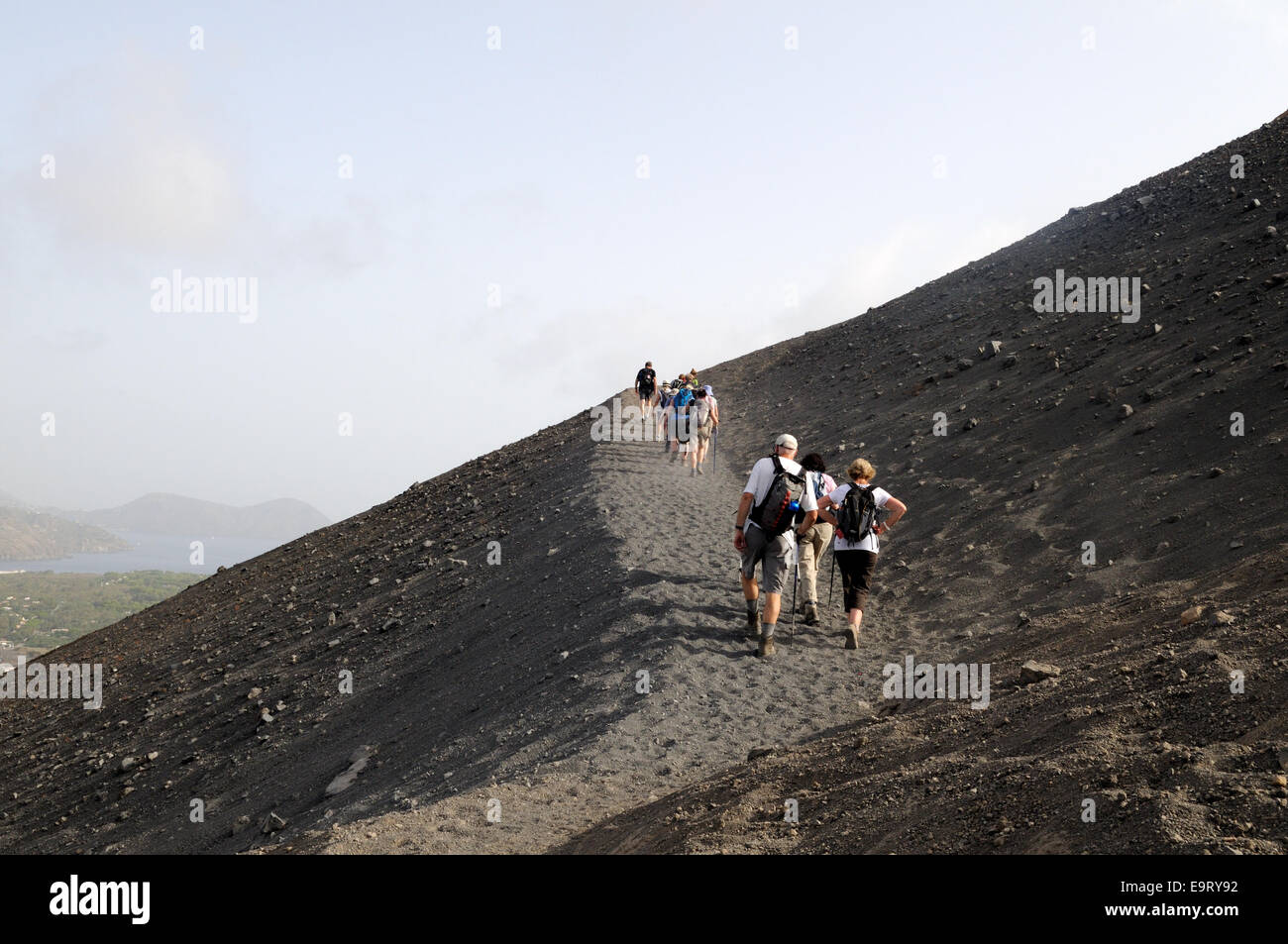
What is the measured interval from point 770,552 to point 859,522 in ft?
3.33

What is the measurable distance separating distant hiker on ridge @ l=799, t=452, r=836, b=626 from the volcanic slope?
728mm

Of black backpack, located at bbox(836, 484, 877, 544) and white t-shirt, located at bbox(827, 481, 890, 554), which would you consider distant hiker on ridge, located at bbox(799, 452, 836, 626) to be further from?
black backpack, located at bbox(836, 484, 877, 544)

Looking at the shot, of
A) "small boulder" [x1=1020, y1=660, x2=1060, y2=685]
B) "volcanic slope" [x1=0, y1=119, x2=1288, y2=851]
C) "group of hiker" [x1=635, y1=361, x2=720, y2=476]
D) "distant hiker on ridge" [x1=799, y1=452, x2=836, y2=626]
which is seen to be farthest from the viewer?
"group of hiker" [x1=635, y1=361, x2=720, y2=476]

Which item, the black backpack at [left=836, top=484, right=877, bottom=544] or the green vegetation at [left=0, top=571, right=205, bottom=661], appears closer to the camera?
the black backpack at [left=836, top=484, right=877, bottom=544]

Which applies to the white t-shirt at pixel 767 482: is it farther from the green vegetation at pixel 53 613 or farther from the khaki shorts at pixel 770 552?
the green vegetation at pixel 53 613

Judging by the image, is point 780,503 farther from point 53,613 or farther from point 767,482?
point 53,613

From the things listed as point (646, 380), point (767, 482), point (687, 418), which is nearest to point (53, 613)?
point (646, 380)

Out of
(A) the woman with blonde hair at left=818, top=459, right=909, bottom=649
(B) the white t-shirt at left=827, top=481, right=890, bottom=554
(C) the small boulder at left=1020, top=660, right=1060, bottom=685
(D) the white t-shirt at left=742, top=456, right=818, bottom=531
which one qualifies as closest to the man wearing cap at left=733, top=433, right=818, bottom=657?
(D) the white t-shirt at left=742, top=456, right=818, bottom=531

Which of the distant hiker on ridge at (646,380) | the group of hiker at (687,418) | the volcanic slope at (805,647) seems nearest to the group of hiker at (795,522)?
the volcanic slope at (805,647)

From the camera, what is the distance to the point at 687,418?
926 inches

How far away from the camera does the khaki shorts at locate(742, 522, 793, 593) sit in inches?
401

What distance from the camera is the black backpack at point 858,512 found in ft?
33.4

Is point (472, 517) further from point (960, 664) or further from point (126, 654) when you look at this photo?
point (960, 664)

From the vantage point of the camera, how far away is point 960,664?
392 inches
